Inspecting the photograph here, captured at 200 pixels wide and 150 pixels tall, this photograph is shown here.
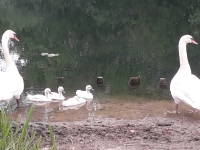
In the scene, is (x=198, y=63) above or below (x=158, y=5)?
below

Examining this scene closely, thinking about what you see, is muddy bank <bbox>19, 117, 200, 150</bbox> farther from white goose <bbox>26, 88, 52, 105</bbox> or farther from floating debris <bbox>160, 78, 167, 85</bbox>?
floating debris <bbox>160, 78, 167, 85</bbox>

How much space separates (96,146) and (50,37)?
23.0 m

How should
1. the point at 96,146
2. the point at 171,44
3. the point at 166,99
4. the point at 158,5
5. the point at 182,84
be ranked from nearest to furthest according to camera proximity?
the point at 96,146
the point at 182,84
the point at 166,99
the point at 171,44
the point at 158,5

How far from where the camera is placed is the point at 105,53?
20281 millimetres

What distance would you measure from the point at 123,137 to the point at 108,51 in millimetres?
15292

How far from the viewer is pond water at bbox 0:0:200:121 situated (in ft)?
35.8

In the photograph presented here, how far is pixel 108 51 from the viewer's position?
20953mm

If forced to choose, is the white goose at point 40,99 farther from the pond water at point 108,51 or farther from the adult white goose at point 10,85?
the adult white goose at point 10,85

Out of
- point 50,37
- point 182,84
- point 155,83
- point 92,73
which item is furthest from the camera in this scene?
point 50,37

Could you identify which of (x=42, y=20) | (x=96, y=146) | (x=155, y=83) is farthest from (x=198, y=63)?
(x=42, y=20)

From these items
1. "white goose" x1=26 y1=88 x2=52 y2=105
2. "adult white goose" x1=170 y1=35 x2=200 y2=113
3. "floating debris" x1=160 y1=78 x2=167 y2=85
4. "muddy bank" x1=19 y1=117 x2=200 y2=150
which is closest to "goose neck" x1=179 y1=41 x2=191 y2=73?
"adult white goose" x1=170 y1=35 x2=200 y2=113

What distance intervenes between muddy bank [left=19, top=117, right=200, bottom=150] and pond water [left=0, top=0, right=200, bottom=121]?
239 centimetres

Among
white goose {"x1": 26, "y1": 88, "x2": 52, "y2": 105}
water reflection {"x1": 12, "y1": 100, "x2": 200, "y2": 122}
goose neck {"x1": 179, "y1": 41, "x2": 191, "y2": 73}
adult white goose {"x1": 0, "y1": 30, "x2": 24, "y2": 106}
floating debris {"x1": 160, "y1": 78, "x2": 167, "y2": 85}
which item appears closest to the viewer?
water reflection {"x1": 12, "y1": 100, "x2": 200, "y2": 122}

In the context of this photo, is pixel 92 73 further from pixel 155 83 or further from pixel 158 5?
pixel 158 5
